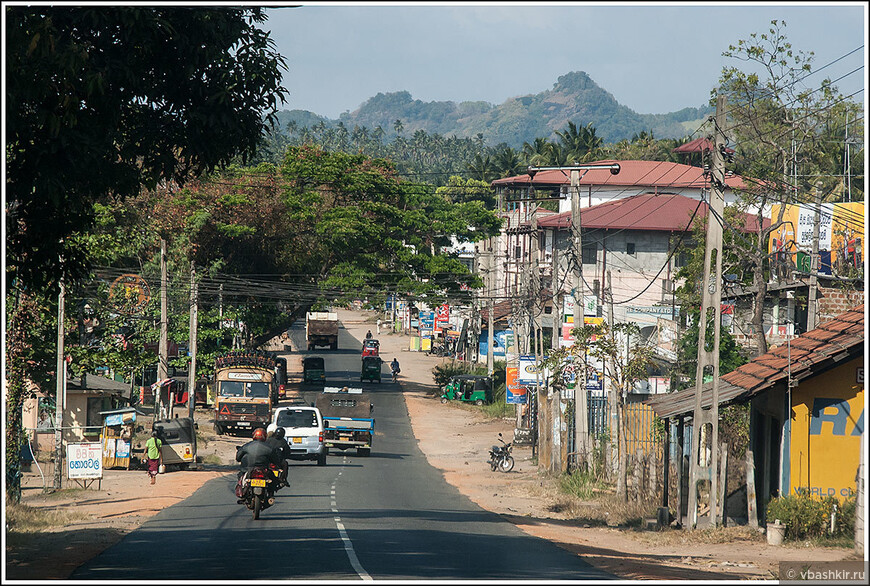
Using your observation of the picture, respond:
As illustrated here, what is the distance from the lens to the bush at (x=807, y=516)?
17.8 meters

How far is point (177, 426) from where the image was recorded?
35750 mm

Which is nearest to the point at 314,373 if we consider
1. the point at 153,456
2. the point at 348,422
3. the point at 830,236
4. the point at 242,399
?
the point at 242,399

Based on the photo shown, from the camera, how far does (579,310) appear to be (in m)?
29.8

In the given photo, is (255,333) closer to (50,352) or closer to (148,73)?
(50,352)

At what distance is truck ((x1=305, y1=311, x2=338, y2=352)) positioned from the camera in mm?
103562

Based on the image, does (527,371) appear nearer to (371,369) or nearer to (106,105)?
(106,105)

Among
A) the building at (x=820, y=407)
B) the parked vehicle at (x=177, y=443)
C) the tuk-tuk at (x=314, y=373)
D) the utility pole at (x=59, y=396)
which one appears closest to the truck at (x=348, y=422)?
the parked vehicle at (x=177, y=443)

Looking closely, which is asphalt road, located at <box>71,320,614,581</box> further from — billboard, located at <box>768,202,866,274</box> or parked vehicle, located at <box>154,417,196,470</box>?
billboard, located at <box>768,202,866,274</box>

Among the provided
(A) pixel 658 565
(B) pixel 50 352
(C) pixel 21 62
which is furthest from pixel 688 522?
(B) pixel 50 352

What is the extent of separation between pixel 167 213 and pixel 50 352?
33315 millimetres

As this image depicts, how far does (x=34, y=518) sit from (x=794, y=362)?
15196mm

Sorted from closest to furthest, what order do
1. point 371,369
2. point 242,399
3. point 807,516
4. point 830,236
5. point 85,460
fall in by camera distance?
point 807,516
point 85,460
point 830,236
point 242,399
point 371,369

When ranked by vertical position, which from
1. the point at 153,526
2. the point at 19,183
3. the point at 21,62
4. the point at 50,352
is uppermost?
the point at 21,62

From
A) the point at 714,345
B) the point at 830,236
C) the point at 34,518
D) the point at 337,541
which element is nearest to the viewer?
the point at 337,541
